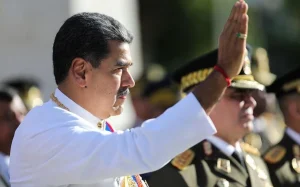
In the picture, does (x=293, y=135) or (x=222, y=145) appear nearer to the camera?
(x=222, y=145)

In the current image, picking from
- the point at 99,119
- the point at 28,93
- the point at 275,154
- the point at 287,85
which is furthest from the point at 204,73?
the point at 28,93

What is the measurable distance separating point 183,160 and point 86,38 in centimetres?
157

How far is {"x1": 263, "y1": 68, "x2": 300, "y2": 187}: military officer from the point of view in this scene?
6199 mm

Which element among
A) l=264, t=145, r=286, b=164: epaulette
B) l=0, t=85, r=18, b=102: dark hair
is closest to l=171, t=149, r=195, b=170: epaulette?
l=264, t=145, r=286, b=164: epaulette

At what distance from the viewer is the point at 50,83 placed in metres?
11.9

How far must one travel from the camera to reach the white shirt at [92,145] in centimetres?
385

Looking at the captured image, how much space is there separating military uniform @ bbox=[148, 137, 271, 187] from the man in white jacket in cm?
100

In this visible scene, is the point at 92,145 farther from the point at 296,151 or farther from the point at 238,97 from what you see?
the point at 296,151

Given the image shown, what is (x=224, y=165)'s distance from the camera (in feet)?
18.9

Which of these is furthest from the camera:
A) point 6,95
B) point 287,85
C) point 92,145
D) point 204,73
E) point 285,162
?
point 6,95

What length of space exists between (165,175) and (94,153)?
1.62 m

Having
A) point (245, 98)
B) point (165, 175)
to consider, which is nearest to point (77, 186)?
point (165, 175)

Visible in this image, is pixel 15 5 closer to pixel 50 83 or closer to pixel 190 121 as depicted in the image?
pixel 50 83

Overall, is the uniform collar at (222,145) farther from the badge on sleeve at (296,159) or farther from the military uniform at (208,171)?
the badge on sleeve at (296,159)
